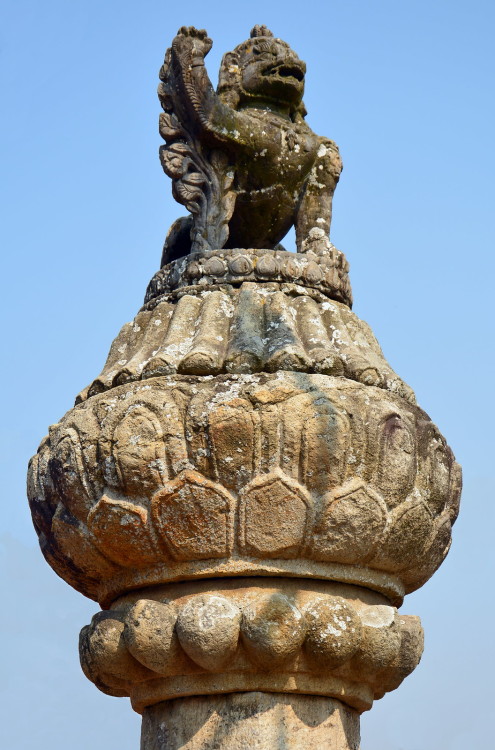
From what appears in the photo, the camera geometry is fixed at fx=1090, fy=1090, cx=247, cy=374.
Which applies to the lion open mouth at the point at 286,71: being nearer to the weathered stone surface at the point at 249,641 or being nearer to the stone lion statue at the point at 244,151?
the stone lion statue at the point at 244,151

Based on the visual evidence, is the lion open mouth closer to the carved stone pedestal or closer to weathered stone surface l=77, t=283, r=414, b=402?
weathered stone surface l=77, t=283, r=414, b=402

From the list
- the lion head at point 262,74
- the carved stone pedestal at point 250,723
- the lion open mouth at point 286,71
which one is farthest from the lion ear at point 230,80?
the carved stone pedestal at point 250,723

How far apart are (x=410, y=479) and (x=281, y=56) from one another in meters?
2.52

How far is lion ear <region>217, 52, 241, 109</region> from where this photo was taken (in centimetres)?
575

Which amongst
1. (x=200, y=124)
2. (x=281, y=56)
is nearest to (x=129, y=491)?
(x=200, y=124)

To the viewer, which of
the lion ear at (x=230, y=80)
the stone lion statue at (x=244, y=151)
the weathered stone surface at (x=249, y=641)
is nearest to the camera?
the weathered stone surface at (x=249, y=641)

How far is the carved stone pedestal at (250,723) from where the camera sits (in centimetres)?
432

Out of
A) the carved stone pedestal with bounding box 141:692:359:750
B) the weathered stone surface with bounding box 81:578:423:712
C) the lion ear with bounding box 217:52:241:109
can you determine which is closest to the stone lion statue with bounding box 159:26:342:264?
the lion ear with bounding box 217:52:241:109

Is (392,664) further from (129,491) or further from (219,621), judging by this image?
(129,491)

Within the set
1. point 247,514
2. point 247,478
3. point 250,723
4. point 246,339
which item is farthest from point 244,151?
point 250,723

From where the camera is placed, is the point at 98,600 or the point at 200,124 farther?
the point at 200,124

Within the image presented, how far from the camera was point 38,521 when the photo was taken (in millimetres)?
4957

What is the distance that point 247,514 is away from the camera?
4.31 metres

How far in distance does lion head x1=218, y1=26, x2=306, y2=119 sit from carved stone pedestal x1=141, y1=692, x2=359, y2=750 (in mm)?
3046
